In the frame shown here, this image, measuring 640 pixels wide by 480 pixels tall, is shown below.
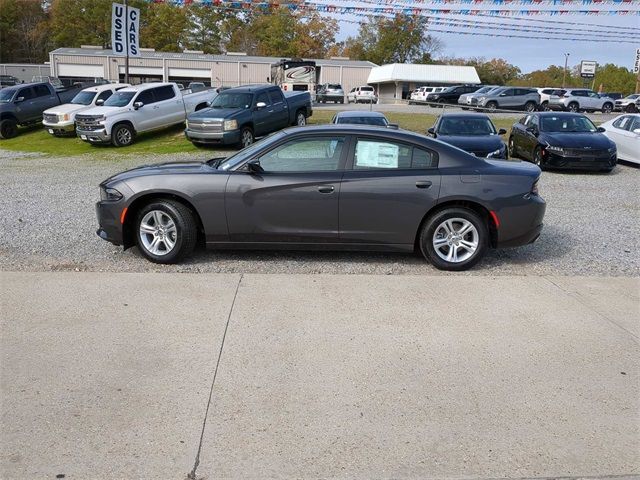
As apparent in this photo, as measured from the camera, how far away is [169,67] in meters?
62.0

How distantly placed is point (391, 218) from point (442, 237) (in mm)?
616

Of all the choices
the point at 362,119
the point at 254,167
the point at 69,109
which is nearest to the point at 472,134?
the point at 362,119

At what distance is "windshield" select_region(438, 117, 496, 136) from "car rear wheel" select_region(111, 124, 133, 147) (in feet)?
34.6

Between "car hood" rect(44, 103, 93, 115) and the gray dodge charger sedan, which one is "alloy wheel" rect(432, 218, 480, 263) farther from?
"car hood" rect(44, 103, 93, 115)

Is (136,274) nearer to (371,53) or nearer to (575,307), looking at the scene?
(575,307)

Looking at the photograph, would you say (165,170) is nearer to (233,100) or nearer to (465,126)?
(465,126)

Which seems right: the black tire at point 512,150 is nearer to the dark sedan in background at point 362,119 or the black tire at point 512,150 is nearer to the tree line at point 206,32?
the dark sedan in background at point 362,119

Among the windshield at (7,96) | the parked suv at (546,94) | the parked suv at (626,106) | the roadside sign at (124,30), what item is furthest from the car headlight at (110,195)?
the parked suv at (626,106)

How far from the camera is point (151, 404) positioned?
141 inches

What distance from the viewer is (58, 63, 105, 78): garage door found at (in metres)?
59.9

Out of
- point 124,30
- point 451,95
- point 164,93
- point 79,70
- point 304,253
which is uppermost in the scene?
point 79,70

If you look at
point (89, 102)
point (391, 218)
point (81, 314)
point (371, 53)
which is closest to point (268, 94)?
point (89, 102)

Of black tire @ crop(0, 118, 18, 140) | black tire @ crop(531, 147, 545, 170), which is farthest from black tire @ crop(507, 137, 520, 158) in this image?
black tire @ crop(0, 118, 18, 140)

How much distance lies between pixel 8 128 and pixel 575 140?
20.5m
